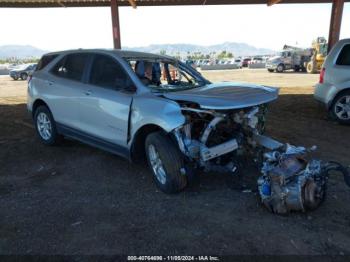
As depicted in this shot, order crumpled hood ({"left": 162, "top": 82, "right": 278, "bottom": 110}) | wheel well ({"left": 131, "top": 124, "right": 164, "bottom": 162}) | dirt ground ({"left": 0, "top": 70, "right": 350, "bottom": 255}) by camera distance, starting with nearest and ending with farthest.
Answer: dirt ground ({"left": 0, "top": 70, "right": 350, "bottom": 255}) → crumpled hood ({"left": 162, "top": 82, "right": 278, "bottom": 110}) → wheel well ({"left": 131, "top": 124, "right": 164, "bottom": 162})

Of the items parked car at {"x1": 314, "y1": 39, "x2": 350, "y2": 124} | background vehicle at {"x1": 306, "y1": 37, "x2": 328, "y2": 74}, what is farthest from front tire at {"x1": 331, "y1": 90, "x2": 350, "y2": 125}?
background vehicle at {"x1": 306, "y1": 37, "x2": 328, "y2": 74}

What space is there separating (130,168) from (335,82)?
5.56 meters

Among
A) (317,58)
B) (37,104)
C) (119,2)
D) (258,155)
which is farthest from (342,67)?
(317,58)

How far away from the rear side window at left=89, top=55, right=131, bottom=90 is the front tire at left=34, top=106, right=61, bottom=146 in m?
1.51

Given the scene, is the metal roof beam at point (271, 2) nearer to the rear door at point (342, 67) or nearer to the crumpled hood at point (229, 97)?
the rear door at point (342, 67)

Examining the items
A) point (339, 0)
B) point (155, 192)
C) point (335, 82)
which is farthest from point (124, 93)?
point (339, 0)

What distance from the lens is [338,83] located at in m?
8.32

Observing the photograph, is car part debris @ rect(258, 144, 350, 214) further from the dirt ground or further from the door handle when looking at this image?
the door handle

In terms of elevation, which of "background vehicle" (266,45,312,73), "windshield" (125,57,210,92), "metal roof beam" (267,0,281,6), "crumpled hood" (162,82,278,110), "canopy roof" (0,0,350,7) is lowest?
"background vehicle" (266,45,312,73)

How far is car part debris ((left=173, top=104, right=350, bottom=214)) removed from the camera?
391 centimetres

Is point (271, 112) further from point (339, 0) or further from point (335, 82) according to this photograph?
point (339, 0)

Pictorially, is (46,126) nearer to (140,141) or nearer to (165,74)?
(165,74)

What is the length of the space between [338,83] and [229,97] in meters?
5.10

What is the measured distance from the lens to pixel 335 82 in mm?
8398
